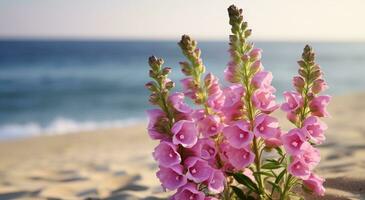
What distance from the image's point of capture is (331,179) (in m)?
4.33

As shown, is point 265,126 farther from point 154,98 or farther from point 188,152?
point 154,98

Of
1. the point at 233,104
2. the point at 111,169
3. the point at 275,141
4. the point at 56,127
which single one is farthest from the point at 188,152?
the point at 56,127

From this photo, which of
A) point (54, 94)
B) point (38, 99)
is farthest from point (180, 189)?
point (54, 94)

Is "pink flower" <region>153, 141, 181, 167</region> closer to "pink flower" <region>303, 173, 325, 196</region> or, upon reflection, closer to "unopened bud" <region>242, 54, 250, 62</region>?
"unopened bud" <region>242, 54, 250, 62</region>

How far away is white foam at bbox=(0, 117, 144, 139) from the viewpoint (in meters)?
16.3

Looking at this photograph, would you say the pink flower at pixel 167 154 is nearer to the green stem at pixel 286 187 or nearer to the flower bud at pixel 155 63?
the flower bud at pixel 155 63

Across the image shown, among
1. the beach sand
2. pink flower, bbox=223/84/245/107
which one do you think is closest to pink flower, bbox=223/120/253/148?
pink flower, bbox=223/84/245/107

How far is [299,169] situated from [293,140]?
0.47 feet

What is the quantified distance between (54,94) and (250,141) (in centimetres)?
2835

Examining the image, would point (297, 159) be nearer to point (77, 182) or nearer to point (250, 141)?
point (250, 141)

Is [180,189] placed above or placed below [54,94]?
below

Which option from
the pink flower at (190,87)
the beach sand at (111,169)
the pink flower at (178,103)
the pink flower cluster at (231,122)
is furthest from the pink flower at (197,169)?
the beach sand at (111,169)

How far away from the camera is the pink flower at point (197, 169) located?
2582 mm

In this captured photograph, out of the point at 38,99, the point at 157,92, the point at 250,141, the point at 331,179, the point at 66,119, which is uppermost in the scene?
the point at 38,99
